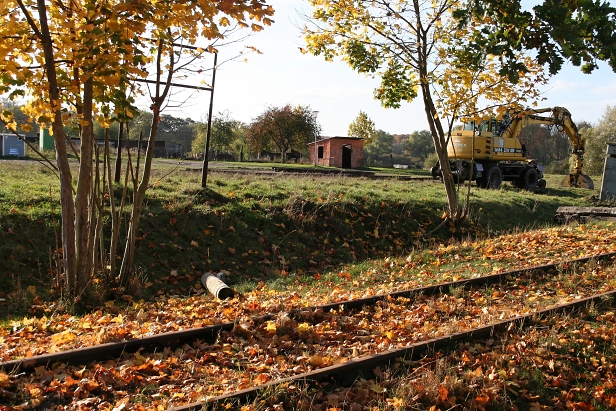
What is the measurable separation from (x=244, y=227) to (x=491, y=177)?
1755 centimetres

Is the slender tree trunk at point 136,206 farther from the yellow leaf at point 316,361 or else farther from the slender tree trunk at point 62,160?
the yellow leaf at point 316,361

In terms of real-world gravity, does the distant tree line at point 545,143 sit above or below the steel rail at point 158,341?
above

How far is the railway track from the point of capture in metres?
4.61

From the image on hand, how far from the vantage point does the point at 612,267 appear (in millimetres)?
9453

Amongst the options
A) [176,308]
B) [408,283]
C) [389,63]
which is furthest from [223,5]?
[389,63]

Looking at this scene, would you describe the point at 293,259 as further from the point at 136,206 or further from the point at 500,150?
the point at 500,150

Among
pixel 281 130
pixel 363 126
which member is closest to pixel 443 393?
pixel 281 130

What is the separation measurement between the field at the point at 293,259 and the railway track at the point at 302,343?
0.21m

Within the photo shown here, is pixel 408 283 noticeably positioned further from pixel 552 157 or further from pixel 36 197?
pixel 552 157

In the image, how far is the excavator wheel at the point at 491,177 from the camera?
86.8 feet

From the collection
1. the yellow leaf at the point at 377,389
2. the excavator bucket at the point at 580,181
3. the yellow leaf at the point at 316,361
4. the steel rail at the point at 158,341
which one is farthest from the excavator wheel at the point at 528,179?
the yellow leaf at the point at 377,389

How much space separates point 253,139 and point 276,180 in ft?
130

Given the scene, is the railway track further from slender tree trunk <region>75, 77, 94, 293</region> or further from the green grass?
the green grass

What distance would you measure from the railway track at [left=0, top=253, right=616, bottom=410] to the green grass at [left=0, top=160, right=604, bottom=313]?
351cm
